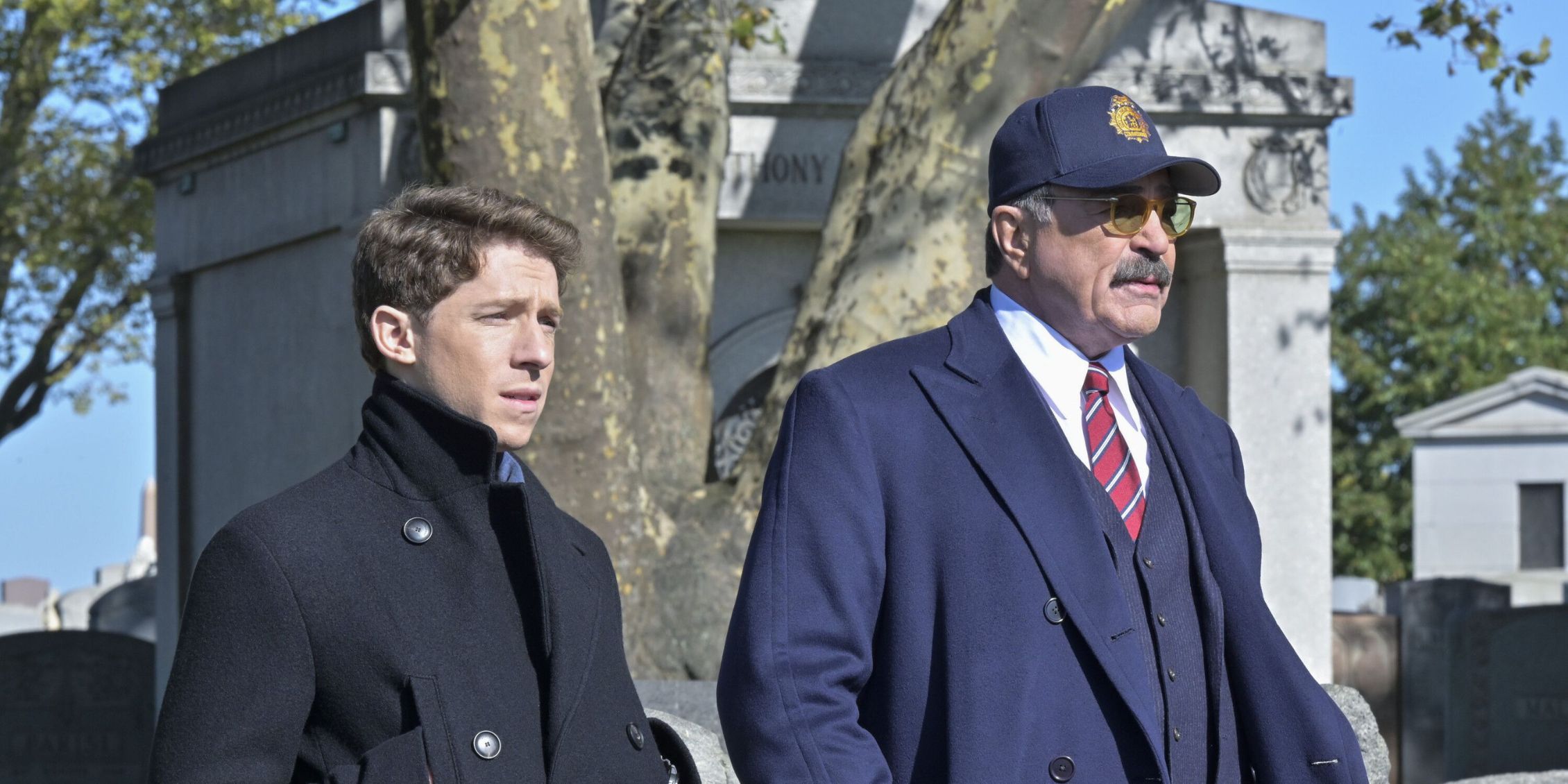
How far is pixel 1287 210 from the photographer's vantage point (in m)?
8.90

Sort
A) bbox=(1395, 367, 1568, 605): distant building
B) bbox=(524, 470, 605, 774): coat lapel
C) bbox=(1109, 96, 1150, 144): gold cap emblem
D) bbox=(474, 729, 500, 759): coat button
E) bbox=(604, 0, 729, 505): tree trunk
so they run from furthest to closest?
bbox=(1395, 367, 1568, 605): distant building
bbox=(604, 0, 729, 505): tree trunk
bbox=(1109, 96, 1150, 144): gold cap emblem
bbox=(524, 470, 605, 774): coat lapel
bbox=(474, 729, 500, 759): coat button

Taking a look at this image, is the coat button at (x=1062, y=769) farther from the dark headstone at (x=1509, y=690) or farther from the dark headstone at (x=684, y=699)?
the dark headstone at (x=1509, y=690)

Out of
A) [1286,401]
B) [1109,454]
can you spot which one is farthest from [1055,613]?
[1286,401]

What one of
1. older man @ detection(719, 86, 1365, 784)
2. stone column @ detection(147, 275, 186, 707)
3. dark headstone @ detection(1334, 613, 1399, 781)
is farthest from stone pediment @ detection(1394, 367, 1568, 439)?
older man @ detection(719, 86, 1365, 784)

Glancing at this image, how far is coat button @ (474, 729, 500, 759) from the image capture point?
2.45 meters

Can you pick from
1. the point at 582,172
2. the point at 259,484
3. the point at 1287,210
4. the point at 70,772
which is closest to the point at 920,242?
the point at 582,172

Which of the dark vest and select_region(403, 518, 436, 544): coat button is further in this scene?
the dark vest

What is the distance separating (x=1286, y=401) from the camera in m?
8.95

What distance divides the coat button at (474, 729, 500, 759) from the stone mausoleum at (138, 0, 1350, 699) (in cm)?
607

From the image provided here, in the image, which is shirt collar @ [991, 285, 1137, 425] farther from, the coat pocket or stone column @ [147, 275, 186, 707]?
stone column @ [147, 275, 186, 707]

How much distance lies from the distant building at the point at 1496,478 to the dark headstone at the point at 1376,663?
931 centimetres

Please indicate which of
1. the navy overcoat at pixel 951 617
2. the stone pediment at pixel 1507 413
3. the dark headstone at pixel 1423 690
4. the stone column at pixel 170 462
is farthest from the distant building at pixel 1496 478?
the navy overcoat at pixel 951 617

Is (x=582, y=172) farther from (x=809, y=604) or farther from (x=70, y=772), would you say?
(x=70, y=772)

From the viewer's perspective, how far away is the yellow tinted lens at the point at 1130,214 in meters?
3.02
